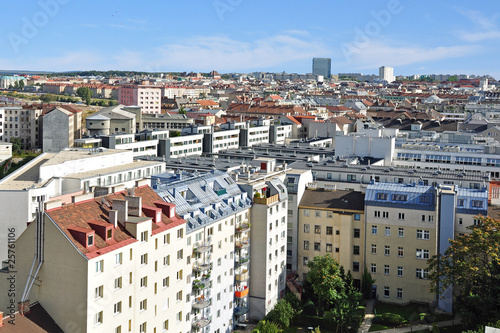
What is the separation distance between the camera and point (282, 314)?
140 feet

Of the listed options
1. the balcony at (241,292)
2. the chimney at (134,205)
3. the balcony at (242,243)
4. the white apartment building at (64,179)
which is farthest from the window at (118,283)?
the balcony at (241,292)

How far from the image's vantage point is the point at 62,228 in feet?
92.6

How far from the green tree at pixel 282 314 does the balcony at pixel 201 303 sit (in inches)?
244

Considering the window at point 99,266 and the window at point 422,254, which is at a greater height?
the window at point 99,266

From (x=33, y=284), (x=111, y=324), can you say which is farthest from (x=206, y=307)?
(x=33, y=284)

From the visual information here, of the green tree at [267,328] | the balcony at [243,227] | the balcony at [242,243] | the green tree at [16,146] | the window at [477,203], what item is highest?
the green tree at [16,146]

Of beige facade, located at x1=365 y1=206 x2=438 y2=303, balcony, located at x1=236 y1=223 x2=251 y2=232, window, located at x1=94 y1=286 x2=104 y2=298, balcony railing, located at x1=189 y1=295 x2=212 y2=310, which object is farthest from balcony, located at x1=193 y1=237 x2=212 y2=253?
beige facade, located at x1=365 y1=206 x2=438 y2=303

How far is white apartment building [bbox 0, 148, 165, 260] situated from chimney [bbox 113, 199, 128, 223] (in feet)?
7.96

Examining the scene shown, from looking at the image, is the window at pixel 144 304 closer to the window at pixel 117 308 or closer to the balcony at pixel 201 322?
the window at pixel 117 308

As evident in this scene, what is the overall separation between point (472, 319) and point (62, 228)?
26572mm

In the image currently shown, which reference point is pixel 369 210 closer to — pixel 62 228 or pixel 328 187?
pixel 328 187

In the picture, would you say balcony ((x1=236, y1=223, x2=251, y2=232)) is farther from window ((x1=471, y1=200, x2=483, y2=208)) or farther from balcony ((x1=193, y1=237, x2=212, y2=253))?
window ((x1=471, y1=200, x2=483, y2=208))

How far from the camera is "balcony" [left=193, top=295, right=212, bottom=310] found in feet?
123

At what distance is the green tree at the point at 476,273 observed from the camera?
39.5m
